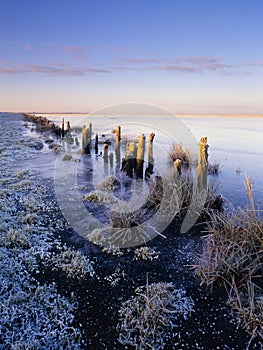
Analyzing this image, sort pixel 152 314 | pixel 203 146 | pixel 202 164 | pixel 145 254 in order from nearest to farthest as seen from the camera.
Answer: pixel 152 314
pixel 145 254
pixel 203 146
pixel 202 164

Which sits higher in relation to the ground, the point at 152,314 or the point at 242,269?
the point at 242,269

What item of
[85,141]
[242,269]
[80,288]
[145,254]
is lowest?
[80,288]

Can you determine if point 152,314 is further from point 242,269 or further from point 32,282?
point 32,282

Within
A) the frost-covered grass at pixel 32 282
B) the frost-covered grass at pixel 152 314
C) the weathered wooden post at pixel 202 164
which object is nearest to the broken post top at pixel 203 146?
the weathered wooden post at pixel 202 164

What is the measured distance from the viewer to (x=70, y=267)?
5.07m

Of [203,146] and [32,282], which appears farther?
[203,146]

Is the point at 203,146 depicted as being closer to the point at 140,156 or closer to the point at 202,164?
the point at 202,164

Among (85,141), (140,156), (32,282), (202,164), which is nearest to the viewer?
(32,282)

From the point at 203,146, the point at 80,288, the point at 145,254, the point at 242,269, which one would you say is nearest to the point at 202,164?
the point at 203,146

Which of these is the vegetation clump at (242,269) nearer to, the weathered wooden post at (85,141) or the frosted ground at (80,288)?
the frosted ground at (80,288)

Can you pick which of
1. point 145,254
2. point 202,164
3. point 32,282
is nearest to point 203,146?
point 202,164

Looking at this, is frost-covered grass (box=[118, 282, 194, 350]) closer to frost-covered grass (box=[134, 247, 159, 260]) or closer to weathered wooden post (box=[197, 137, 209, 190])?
frost-covered grass (box=[134, 247, 159, 260])

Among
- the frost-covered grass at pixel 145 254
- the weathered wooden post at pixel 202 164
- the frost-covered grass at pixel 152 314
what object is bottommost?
the frost-covered grass at pixel 152 314

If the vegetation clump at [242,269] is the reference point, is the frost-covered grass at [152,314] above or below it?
below
